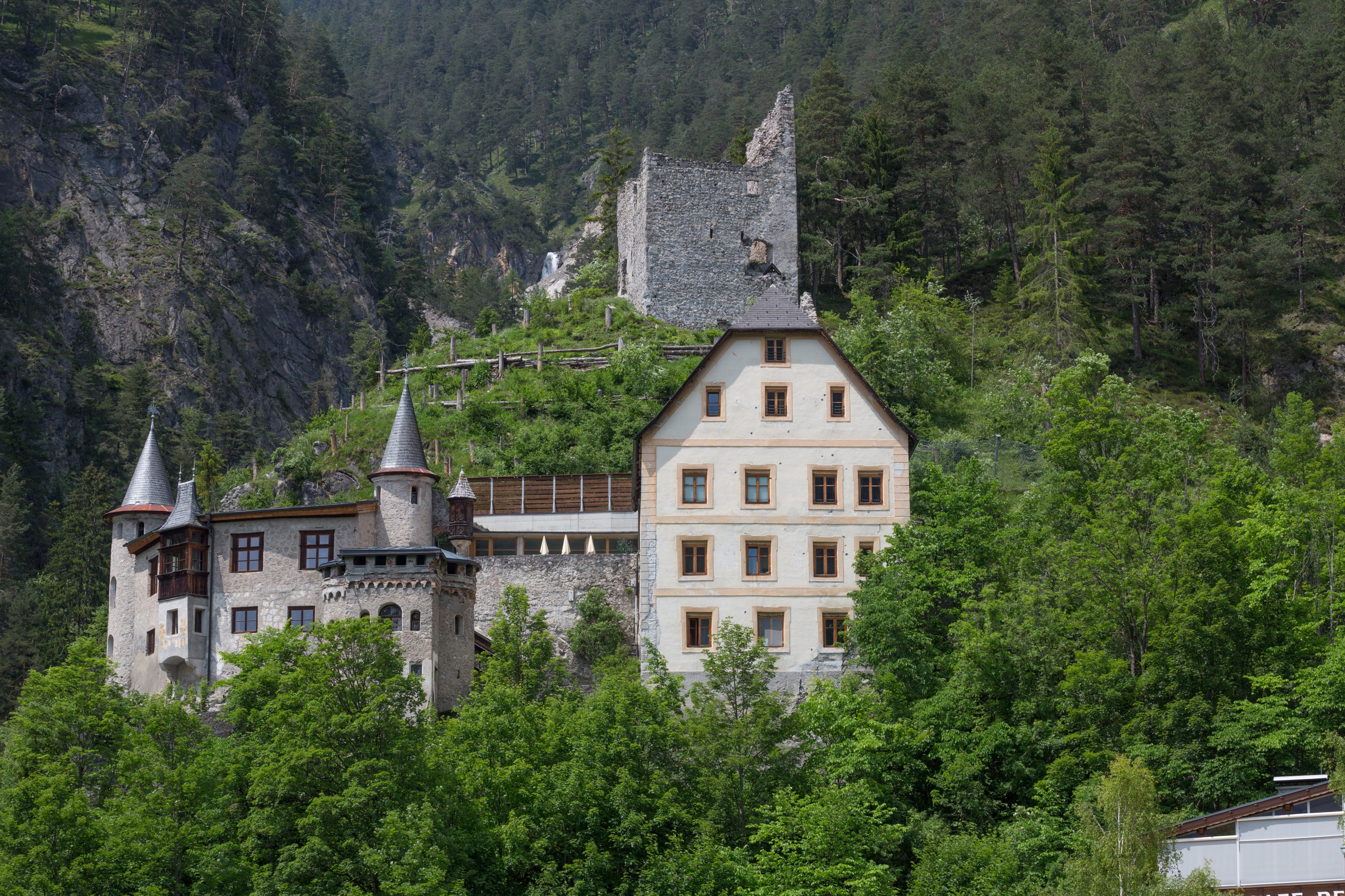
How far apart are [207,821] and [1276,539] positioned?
31.0 metres

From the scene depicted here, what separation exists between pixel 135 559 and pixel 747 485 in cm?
2252

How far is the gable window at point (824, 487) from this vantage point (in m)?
50.4

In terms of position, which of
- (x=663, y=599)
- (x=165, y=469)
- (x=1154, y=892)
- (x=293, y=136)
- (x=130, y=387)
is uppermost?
(x=293, y=136)

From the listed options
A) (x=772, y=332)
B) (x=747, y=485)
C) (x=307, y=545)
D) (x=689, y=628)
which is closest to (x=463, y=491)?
(x=307, y=545)

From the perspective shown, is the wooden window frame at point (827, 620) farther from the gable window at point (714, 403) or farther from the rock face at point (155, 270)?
the rock face at point (155, 270)

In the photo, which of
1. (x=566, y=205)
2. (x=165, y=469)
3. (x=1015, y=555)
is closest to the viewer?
(x=1015, y=555)

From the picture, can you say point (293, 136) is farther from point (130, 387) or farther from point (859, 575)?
point (859, 575)

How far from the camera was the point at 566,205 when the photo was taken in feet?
645

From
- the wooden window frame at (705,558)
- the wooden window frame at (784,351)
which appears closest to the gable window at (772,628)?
the wooden window frame at (705,558)

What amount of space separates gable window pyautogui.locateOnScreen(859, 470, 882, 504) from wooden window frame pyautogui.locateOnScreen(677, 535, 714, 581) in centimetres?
511

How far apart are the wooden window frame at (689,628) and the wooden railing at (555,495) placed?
767 centimetres

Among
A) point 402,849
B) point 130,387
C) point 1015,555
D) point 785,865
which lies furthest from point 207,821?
point 130,387

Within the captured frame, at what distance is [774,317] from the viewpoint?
171 ft

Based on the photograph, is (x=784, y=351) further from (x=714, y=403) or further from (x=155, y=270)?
(x=155, y=270)
